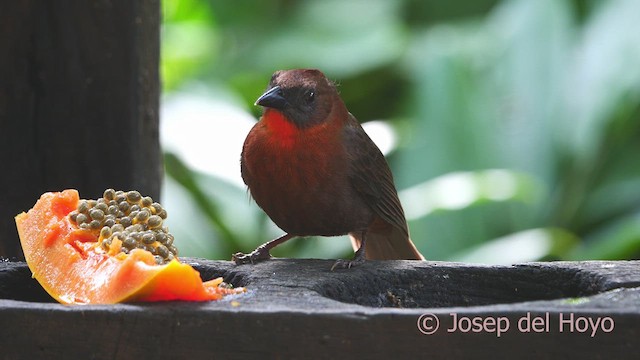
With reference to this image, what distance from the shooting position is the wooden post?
3.65m

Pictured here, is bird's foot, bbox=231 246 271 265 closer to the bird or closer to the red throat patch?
the bird

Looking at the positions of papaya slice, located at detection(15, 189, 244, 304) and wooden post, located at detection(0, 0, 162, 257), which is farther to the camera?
wooden post, located at detection(0, 0, 162, 257)

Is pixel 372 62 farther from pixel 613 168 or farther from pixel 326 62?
pixel 613 168

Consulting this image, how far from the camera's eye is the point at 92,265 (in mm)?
2758

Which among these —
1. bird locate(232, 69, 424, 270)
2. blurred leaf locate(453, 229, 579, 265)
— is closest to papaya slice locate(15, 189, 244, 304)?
bird locate(232, 69, 424, 270)

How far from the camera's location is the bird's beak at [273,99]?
138 inches

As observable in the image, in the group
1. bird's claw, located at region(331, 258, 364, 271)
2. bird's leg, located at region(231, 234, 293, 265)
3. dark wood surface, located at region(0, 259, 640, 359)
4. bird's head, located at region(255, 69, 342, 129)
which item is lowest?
bird's leg, located at region(231, 234, 293, 265)

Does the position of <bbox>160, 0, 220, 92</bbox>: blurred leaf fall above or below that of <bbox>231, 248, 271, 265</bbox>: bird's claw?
above

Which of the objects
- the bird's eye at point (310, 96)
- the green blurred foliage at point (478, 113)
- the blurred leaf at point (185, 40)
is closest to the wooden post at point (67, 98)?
the bird's eye at point (310, 96)

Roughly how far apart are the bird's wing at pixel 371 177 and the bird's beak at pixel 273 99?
29 cm

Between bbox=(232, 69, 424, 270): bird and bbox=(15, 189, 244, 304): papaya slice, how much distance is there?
62 centimetres

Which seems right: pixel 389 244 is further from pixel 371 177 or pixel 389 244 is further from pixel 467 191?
pixel 467 191

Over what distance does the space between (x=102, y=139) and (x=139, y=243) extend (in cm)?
104

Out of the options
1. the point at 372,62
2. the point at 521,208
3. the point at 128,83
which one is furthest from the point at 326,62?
the point at 128,83
